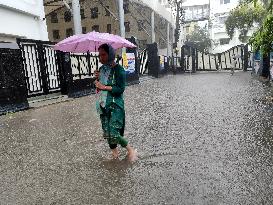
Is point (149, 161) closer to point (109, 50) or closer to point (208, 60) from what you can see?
point (109, 50)

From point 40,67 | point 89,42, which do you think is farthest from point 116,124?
point 40,67

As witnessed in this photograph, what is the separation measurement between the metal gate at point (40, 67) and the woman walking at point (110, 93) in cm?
738

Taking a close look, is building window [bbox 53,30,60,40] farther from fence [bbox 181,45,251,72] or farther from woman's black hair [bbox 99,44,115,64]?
woman's black hair [bbox 99,44,115,64]

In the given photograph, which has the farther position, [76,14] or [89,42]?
[76,14]

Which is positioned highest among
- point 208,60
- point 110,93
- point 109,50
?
point 109,50

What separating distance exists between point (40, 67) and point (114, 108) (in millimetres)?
8108

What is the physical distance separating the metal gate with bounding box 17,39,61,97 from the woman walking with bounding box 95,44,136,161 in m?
7.38

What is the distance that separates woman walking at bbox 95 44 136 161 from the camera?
14.0 feet

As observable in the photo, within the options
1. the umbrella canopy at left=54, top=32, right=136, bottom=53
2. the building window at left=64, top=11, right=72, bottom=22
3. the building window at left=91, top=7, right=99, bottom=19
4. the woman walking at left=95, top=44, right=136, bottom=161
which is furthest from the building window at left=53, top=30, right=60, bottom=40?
the woman walking at left=95, top=44, right=136, bottom=161

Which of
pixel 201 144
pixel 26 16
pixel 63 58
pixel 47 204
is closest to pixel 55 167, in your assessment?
pixel 47 204

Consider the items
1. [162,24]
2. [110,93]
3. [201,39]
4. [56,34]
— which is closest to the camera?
[110,93]

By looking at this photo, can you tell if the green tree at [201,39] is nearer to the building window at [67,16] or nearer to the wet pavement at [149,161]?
the building window at [67,16]

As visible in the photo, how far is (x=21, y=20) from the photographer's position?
16.2 metres

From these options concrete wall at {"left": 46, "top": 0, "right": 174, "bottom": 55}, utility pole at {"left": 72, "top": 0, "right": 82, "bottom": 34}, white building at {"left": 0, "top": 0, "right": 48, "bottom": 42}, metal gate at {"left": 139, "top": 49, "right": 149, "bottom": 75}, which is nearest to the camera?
white building at {"left": 0, "top": 0, "right": 48, "bottom": 42}
